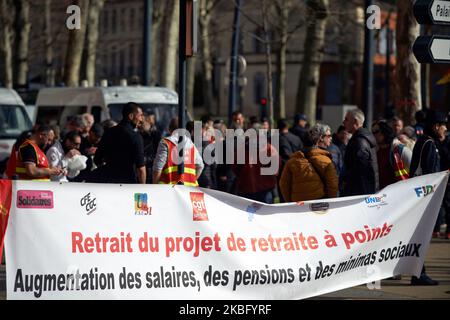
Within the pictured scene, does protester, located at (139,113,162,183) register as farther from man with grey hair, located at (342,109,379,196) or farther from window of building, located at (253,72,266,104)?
window of building, located at (253,72,266,104)

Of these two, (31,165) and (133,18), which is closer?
(31,165)

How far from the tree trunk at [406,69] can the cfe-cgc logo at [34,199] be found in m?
16.2

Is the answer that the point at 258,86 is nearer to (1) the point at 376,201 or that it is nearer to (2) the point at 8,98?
(2) the point at 8,98

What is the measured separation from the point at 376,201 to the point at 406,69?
1475cm

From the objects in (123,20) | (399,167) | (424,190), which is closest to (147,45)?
(399,167)

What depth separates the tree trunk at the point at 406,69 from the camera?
24.0 metres

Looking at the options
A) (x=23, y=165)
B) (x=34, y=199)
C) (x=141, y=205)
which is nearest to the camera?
(x=34, y=199)

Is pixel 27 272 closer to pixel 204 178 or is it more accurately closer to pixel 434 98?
pixel 204 178

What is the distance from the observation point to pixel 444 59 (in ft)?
32.7

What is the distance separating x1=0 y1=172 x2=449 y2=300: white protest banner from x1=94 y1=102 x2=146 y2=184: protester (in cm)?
279

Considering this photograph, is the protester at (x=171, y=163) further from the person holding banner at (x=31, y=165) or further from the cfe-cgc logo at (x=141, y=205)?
the cfe-cgc logo at (x=141, y=205)

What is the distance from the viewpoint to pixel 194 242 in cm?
901

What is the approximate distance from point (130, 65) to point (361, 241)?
8454 cm

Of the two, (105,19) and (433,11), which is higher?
(105,19)
